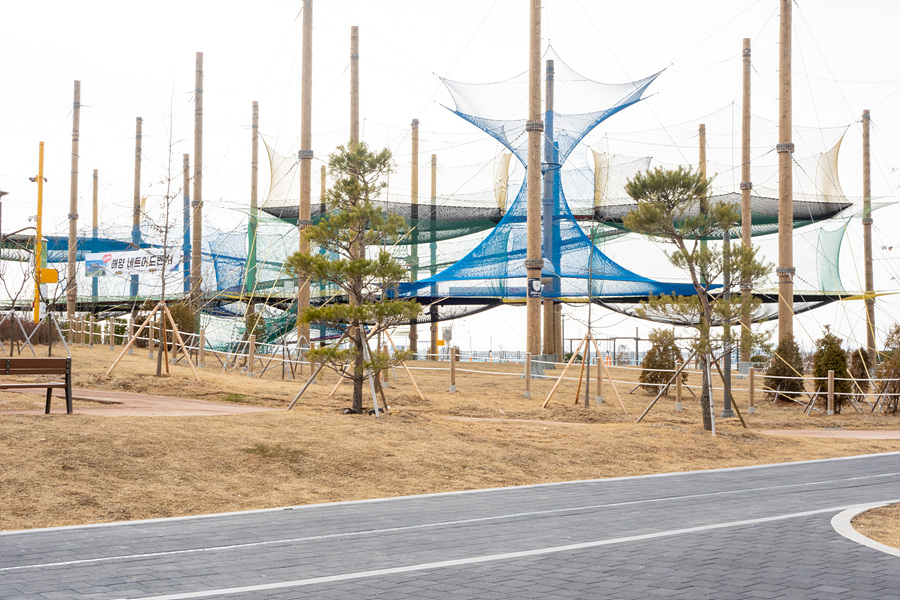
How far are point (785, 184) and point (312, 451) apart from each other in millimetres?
16514

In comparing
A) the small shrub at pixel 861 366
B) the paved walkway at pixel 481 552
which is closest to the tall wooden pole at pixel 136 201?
the small shrub at pixel 861 366

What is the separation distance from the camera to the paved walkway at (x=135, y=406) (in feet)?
41.5

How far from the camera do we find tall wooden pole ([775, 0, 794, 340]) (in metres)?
22.7

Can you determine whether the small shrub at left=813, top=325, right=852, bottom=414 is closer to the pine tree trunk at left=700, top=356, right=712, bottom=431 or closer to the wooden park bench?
the pine tree trunk at left=700, top=356, right=712, bottom=431

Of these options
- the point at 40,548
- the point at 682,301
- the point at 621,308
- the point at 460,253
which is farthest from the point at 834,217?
the point at 40,548

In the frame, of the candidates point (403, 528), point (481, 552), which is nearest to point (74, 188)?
point (403, 528)

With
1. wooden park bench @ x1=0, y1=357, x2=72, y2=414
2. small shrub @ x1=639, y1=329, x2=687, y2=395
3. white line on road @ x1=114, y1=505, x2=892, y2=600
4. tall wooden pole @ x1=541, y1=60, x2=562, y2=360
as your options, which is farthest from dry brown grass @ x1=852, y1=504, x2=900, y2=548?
tall wooden pole @ x1=541, y1=60, x2=562, y2=360

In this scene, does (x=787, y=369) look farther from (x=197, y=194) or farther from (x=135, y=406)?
(x=197, y=194)

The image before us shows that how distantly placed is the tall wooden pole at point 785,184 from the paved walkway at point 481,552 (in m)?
13.9

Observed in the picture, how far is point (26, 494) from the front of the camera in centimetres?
836

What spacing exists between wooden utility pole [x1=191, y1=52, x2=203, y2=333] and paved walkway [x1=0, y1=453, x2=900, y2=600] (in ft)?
68.9

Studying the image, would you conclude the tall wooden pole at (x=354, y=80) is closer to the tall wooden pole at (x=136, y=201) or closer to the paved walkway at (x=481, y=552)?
the tall wooden pole at (x=136, y=201)

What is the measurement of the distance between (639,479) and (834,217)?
23.7m

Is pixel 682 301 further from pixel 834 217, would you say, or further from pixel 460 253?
pixel 834 217
